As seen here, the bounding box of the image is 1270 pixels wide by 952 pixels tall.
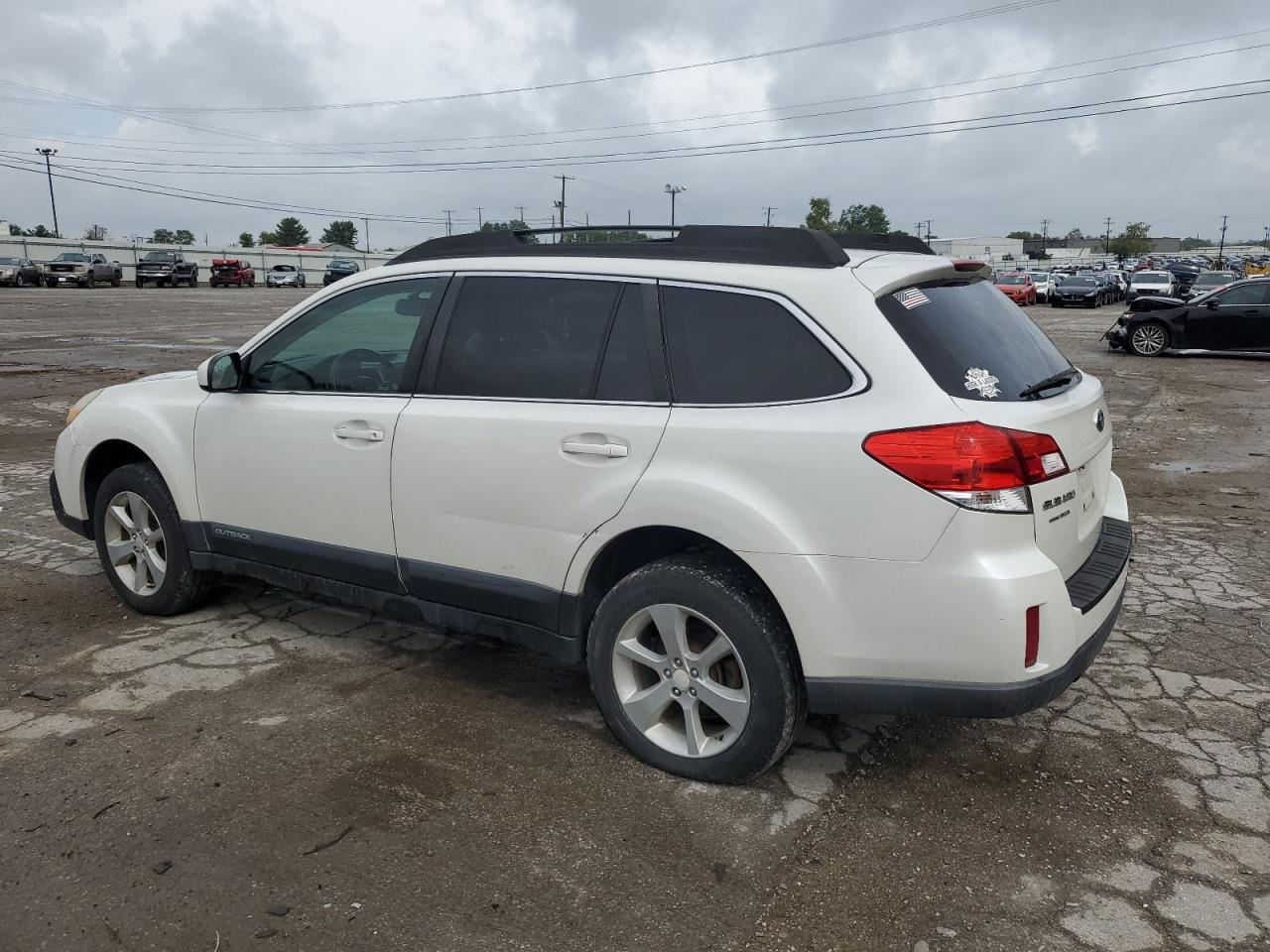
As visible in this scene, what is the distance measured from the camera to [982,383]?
301 centimetres

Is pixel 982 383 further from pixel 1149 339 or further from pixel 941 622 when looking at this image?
pixel 1149 339

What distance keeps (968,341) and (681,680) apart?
138 cm

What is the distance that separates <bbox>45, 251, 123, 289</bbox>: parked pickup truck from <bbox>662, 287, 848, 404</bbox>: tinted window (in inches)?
2049

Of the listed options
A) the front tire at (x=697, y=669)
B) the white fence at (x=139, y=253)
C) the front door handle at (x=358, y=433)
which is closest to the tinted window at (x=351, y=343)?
the front door handle at (x=358, y=433)

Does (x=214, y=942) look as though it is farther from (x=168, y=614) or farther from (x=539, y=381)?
(x=168, y=614)

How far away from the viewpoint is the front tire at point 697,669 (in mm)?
3051

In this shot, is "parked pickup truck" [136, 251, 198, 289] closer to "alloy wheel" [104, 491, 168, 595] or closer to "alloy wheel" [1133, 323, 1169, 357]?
"alloy wheel" [1133, 323, 1169, 357]

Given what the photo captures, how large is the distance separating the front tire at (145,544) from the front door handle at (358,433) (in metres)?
1.19

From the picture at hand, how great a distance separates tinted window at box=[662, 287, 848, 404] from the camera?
303 centimetres

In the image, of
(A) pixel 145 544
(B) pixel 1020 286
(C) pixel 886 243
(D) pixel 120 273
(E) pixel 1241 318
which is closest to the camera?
(C) pixel 886 243

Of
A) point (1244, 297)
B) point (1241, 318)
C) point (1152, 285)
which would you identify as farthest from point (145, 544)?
point (1152, 285)

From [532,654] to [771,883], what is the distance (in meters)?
1.87

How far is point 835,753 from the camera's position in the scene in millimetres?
3504

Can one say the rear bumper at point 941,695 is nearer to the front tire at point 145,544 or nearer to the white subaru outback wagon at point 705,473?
the white subaru outback wagon at point 705,473
